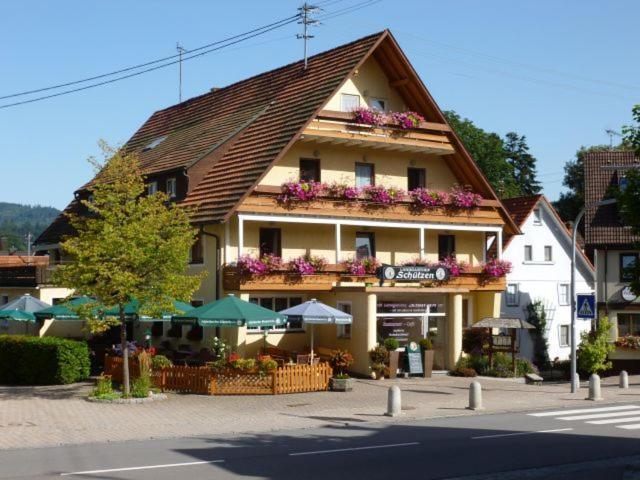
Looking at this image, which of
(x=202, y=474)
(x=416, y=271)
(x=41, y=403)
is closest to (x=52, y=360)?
(x=41, y=403)

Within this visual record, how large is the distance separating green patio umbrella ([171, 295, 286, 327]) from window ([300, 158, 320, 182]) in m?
7.41

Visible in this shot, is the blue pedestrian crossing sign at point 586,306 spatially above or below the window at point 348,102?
below

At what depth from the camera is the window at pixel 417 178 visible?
37281 mm

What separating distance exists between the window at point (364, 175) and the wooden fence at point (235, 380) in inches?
385

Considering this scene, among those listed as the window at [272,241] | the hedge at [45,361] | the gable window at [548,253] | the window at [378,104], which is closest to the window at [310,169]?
the window at [272,241]

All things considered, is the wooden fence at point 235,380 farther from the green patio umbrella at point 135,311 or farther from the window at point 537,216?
the window at point 537,216

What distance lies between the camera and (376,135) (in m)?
34.6

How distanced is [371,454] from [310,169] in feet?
62.5

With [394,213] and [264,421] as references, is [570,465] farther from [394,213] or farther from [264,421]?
[394,213]

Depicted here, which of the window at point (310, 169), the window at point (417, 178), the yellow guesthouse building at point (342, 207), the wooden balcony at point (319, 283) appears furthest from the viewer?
the window at point (417, 178)

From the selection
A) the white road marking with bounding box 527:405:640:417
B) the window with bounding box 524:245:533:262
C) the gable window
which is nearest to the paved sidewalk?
the white road marking with bounding box 527:405:640:417

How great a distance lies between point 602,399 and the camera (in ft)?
89.4

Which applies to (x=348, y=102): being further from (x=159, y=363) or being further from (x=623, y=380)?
(x=623, y=380)

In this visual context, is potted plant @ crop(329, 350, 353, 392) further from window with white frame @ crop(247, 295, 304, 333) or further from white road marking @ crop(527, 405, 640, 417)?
white road marking @ crop(527, 405, 640, 417)
